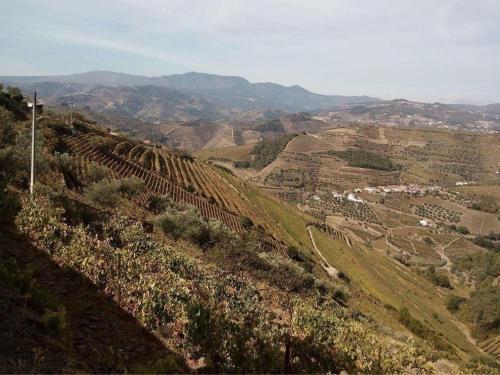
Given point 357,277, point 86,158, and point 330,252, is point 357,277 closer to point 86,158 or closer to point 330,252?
point 330,252

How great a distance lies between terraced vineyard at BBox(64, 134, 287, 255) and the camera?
54.6m

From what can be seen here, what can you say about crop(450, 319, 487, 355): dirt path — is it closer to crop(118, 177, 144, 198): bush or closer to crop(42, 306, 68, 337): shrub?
crop(118, 177, 144, 198): bush

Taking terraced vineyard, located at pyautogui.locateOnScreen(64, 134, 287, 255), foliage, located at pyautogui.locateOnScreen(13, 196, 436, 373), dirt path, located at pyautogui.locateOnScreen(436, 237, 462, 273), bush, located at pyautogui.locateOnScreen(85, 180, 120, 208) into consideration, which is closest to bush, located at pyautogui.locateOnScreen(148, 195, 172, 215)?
terraced vineyard, located at pyautogui.locateOnScreen(64, 134, 287, 255)

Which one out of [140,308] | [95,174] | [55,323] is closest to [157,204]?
[95,174]

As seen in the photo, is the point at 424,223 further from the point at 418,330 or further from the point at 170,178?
the point at 170,178

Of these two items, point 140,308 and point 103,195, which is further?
point 103,195

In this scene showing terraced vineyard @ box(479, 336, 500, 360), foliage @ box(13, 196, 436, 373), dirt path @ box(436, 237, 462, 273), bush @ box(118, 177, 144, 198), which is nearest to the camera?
foliage @ box(13, 196, 436, 373)

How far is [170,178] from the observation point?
70625 millimetres

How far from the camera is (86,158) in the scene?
51.0 m

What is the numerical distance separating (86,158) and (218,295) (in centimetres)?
4086

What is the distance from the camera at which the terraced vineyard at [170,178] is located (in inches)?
2148

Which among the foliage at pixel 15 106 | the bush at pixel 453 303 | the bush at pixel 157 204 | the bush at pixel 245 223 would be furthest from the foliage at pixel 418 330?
the foliage at pixel 15 106

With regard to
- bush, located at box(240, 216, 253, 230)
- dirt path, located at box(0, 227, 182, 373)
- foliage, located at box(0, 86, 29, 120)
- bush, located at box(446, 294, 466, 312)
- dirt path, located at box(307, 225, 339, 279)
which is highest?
foliage, located at box(0, 86, 29, 120)

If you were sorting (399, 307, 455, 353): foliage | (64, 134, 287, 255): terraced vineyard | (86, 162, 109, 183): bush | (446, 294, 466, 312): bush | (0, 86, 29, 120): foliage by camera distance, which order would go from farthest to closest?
(446, 294, 466, 312): bush → (0, 86, 29, 120): foliage → (64, 134, 287, 255): terraced vineyard → (399, 307, 455, 353): foliage → (86, 162, 109, 183): bush
